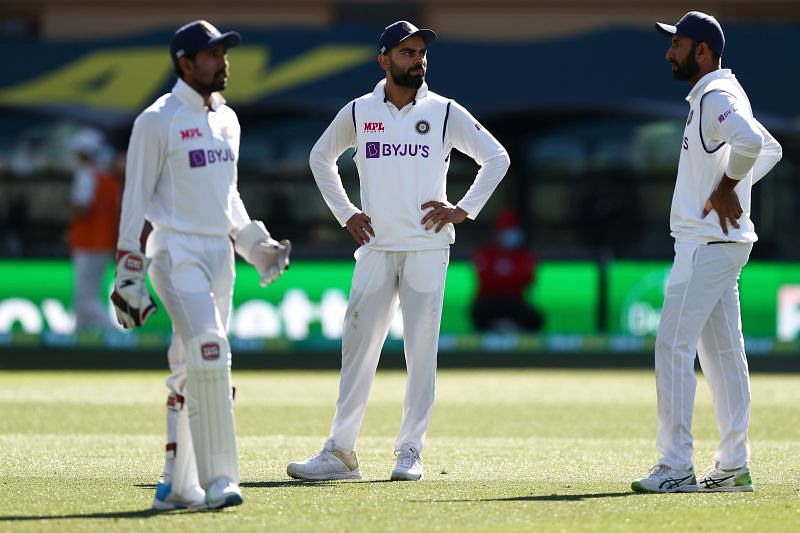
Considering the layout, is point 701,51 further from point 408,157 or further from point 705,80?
point 408,157

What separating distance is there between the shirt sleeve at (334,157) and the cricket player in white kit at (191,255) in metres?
1.33

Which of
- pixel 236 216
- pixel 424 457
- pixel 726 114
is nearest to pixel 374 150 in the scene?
pixel 236 216

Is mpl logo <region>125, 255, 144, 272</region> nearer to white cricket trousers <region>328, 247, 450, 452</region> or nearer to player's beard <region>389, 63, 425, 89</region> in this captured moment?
white cricket trousers <region>328, 247, 450, 452</region>

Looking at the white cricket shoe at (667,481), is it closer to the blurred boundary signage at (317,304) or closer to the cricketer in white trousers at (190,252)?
the cricketer in white trousers at (190,252)

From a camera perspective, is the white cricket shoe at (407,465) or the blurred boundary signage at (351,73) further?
the blurred boundary signage at (351,73)

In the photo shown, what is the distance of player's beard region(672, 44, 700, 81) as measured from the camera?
7895 mm

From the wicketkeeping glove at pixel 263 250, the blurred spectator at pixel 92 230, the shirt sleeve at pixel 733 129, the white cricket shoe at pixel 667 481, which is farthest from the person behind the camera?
the blurred spectator at pixel 92 230

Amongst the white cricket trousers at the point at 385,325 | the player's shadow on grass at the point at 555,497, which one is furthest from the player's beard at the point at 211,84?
the player's shadow on grass at the point at 555,497

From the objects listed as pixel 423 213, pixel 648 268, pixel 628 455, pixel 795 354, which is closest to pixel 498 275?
pixel 648 268

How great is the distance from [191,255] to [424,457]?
2689 mm

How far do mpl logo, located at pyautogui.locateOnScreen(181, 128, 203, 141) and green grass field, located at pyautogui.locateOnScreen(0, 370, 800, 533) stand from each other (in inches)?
60.9

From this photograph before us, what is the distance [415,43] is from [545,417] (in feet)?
14.0

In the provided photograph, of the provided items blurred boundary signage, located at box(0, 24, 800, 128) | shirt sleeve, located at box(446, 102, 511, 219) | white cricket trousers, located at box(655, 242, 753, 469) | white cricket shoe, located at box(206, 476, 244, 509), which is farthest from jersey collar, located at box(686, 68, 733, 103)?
blurred boundary signage, located at box(0, 24, 800, 128)

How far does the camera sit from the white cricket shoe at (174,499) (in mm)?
7105
